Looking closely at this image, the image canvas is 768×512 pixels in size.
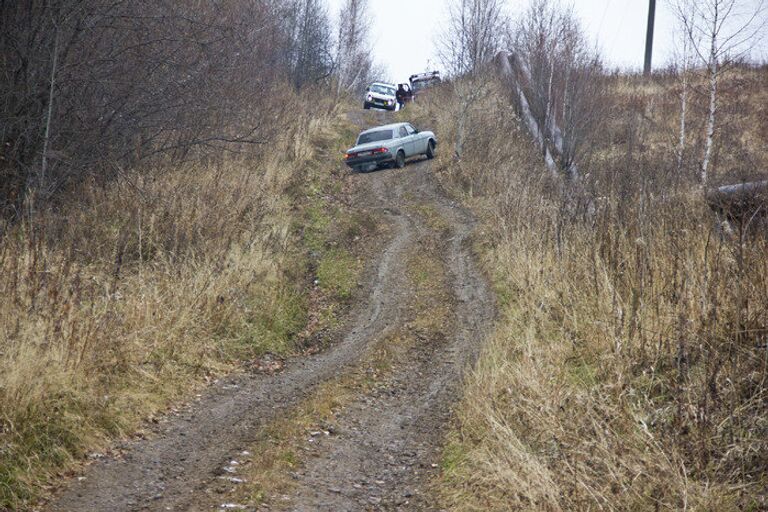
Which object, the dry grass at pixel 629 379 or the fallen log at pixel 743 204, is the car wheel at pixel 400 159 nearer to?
the dry grass at pixel 629 379

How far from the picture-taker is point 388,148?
75.0 feet

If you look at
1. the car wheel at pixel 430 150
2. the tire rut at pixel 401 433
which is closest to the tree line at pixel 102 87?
the tire rut at pixel 401 433

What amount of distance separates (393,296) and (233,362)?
4.08 metres

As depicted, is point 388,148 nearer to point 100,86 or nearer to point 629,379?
point 100,86

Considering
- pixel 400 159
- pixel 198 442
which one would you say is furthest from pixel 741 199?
pixel 400 159

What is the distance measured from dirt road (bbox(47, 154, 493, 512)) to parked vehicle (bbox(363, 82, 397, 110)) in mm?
25865

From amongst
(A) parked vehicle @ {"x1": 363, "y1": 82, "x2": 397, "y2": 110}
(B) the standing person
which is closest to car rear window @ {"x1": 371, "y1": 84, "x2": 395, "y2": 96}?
(A) parked vehicle @ {"x1": 363, "y1": 82, "x2": 397, "y2": 110}

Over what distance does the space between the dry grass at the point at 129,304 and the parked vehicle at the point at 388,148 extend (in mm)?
8291

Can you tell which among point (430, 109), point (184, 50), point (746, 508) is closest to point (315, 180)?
point (184, 50)

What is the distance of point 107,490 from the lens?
17.2 feet

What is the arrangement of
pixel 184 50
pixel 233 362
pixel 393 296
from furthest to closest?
pixel 184 50, pixel 393 296, pixel 233 362

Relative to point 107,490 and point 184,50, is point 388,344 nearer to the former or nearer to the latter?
point 107,490

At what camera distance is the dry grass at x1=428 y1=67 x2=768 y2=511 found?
4.36 meters

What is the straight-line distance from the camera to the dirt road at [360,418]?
539 centimetres
